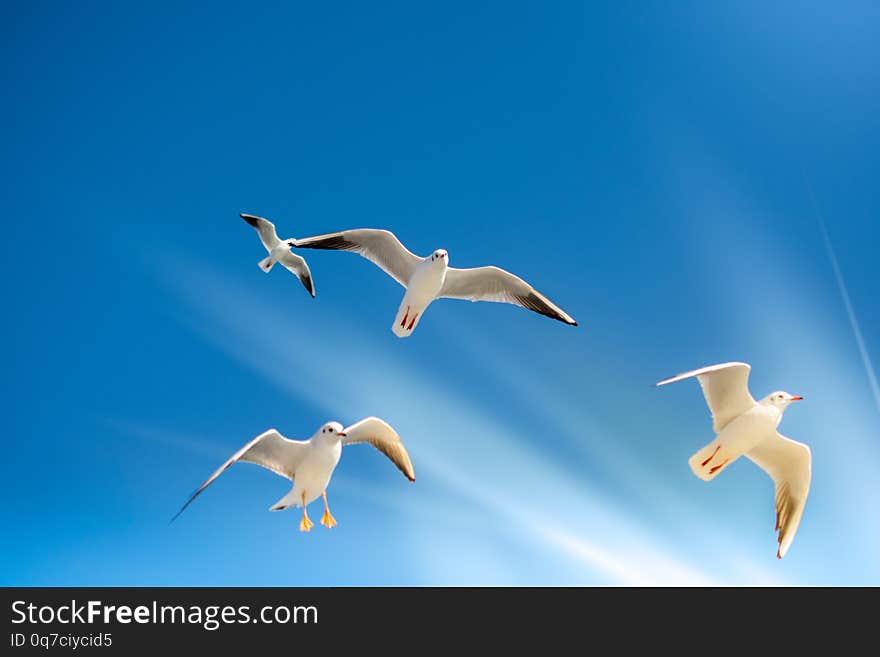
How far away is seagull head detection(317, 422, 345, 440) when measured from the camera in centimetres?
1030

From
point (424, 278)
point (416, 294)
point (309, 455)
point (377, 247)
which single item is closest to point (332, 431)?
point (309, 455)

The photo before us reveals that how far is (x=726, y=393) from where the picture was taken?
33.3 feet

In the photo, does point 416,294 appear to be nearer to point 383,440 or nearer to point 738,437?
point 383,440

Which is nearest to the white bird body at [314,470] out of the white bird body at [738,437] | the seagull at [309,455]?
the seagull at [309,455]

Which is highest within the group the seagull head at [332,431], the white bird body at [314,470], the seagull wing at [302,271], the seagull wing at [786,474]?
the seagull wing at [302,271]

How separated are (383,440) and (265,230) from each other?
19.6 feet

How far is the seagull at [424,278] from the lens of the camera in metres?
10.9

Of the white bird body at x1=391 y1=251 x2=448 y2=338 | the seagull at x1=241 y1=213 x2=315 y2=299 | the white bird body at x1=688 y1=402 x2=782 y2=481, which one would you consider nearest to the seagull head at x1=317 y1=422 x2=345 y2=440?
the white bird body at x1=391 y1=251 x2=448 y2=338

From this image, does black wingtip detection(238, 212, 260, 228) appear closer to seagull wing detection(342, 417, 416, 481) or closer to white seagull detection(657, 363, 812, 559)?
seagull wing detection(342, 417, 416, 481)

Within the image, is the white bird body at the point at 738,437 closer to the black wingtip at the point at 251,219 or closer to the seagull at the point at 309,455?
the seagull at the point at 309,455

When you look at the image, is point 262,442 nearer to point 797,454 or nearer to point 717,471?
point 717,471

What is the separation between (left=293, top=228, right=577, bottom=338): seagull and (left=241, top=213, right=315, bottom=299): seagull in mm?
4348

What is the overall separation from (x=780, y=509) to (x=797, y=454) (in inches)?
34.5
